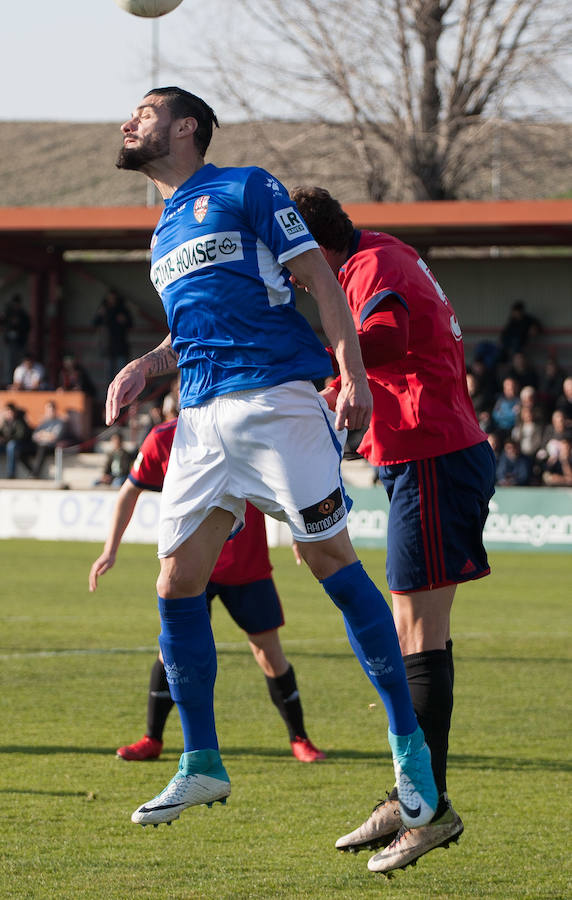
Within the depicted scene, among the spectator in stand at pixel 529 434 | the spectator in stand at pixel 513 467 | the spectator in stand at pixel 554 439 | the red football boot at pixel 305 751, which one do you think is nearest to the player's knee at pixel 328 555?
the red football boot at pixel 305 751

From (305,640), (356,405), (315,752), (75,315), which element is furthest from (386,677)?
(75,315)

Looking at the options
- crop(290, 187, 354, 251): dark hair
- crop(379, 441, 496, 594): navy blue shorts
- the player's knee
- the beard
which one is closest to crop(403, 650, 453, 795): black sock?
crop(379, 441, 496, 594): navy blue shorts

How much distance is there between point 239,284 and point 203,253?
0.15 m

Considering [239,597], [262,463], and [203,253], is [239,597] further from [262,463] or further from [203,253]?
[203,253]

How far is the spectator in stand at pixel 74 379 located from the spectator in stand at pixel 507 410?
9115 millimetres

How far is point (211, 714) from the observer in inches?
161

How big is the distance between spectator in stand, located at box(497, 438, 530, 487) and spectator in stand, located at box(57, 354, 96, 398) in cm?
1004

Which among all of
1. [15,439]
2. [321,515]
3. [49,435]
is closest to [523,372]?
[49,435]

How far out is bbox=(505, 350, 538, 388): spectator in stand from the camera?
24062mm

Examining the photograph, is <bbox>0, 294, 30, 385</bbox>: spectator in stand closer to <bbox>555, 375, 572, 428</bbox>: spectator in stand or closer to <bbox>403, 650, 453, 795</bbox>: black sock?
<bbox>555, 375, 572, 428</bbox>: spectator in stand

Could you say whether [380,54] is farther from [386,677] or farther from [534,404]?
[386,677]

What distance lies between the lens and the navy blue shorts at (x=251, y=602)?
6.37m

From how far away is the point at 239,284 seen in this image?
12.6 feet

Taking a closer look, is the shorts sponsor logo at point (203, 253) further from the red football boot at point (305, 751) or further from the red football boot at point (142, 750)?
the red football boot at point (305, 751)
